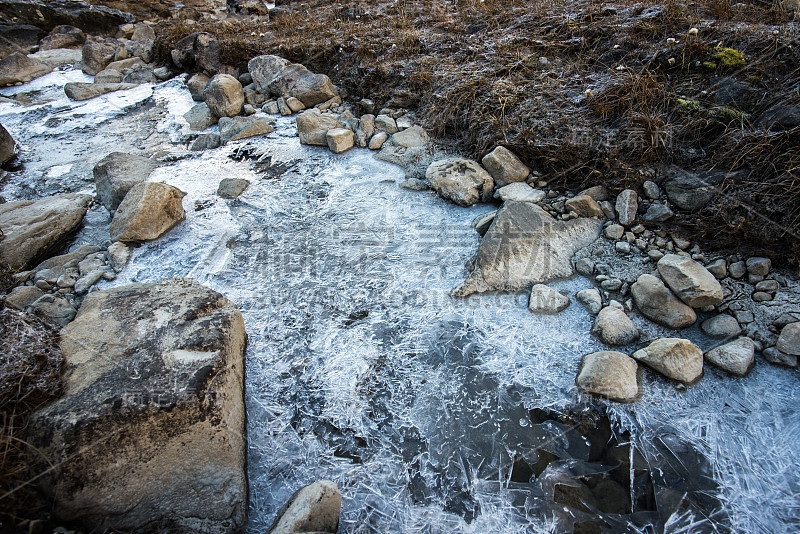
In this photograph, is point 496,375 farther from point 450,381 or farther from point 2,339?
point 2,339

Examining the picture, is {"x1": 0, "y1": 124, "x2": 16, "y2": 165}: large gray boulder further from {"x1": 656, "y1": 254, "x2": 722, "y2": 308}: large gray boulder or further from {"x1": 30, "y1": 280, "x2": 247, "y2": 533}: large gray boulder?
{"x1": 656, "y1": 254, "x2": 722, "y2": 308}: large gray boulder

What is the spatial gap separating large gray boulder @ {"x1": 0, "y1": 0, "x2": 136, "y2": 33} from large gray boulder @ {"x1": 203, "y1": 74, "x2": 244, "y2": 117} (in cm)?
678

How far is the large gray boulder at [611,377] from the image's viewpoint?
222 cm

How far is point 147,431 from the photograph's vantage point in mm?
1842

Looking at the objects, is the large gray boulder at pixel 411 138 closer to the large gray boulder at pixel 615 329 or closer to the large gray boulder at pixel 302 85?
the large gray boulder at pixel 302 85

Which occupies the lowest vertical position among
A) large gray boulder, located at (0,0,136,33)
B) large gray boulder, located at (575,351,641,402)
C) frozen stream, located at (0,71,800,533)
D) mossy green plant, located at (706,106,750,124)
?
frozen stream, located at (0,71,800,533)

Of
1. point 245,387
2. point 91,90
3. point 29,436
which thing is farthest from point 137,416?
point 91,90

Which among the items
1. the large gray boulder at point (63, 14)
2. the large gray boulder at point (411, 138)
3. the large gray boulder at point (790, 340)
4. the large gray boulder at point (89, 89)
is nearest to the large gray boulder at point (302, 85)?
the large gray boulder at point (411, 138)

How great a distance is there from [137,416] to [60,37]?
35.3 ft

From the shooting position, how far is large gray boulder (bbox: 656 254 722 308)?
243cm

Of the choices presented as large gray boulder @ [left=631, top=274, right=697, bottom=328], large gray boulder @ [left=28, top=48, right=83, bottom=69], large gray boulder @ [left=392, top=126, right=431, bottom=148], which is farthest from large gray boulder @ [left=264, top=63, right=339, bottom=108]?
large gray boulder @ [left=28, top=48, right=83, bottom=69]

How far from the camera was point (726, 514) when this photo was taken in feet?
5.96

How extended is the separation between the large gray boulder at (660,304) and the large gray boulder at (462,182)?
4.67 feet

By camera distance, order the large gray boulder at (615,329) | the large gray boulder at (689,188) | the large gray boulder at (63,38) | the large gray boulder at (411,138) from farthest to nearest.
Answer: the large gray boulder at (63,38), the large gray boulder at (411,138), the large gray boulder at (689,188), the large gray boulder at (615,329)
